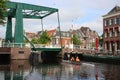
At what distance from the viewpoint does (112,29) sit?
60.1m

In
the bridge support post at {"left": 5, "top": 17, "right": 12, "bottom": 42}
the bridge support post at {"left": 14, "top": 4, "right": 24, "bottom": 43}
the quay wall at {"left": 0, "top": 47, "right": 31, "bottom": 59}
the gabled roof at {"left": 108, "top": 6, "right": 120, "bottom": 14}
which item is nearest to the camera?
the quay wall at {"left": 0, "top": 47, "right": 31, "bottom": 59}

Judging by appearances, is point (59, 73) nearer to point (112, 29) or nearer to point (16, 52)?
point (16, 52)

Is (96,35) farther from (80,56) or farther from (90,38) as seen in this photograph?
(80,56)

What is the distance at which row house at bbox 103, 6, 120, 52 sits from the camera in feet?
191

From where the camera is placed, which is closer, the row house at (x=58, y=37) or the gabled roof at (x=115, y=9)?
the gabled roof at (x=115, y=9)

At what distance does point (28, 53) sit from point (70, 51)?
529 inches

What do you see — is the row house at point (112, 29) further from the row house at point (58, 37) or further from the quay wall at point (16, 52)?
the row house at point (58, 37)

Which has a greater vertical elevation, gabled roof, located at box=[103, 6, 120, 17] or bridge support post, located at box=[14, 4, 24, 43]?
gabled roof, located at box=[103, 6, 120, 17]

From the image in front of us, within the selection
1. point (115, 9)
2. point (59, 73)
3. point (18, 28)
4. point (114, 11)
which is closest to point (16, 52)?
point (18, 28)

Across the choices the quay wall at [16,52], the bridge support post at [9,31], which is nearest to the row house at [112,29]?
the quay wall at [16,52]

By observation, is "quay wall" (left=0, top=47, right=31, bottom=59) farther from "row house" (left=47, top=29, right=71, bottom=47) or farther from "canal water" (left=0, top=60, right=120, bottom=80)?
"row house" (left=47, top=29, right=71, bottom=47)

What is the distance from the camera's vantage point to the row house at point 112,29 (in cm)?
5819

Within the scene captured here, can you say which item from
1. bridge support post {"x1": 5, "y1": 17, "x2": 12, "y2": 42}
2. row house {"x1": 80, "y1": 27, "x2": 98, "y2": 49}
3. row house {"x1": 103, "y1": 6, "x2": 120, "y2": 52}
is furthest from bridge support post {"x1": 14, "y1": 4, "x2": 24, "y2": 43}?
row house {"x1": 80, "y1": 27, "x2": 98, "y2": 49}

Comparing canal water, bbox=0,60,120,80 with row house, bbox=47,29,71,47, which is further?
row house, bbox=47,29,71,47
